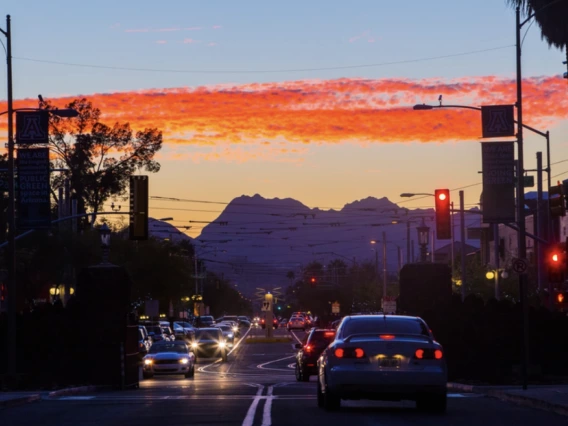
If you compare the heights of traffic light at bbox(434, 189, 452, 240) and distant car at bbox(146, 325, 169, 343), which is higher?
traffic light at bbox(434, 189, 452, 240)

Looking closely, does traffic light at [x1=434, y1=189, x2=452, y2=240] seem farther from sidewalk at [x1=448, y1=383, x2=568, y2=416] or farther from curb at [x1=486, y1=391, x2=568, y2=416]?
curb at [x1=486, y1=391, x2=568, y2=416]

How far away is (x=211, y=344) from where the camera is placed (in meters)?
59.2

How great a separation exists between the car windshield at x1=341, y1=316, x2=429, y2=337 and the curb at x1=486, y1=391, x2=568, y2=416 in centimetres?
273

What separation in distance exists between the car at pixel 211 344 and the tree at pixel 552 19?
24.3 m

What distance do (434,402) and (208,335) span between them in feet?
133

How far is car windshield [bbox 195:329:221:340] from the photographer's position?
59719mm

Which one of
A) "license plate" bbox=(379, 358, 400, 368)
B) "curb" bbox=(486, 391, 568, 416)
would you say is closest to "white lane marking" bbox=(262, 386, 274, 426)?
"license plate" bbox=(379, 358, 400, 368)

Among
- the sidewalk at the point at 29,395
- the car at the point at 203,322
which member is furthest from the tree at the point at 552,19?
the car at the point at 203,322

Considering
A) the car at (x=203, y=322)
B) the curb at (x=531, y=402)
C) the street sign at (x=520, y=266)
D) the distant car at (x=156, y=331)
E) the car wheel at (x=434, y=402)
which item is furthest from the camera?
the car at (x=203, y=322)

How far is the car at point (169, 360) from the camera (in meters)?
42.3

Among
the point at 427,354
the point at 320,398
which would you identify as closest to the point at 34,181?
the point at 320,398

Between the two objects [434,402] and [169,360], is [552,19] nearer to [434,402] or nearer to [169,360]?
[169,360]

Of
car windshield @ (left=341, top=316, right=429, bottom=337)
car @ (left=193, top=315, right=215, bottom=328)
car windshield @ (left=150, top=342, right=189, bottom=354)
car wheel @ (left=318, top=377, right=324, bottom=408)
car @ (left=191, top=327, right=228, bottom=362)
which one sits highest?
car windshield @ (left=341, top=316, right=429, bottom=337)

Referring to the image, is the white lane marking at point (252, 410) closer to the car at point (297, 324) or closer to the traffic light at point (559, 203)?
the traffic light at point (559, 203)
